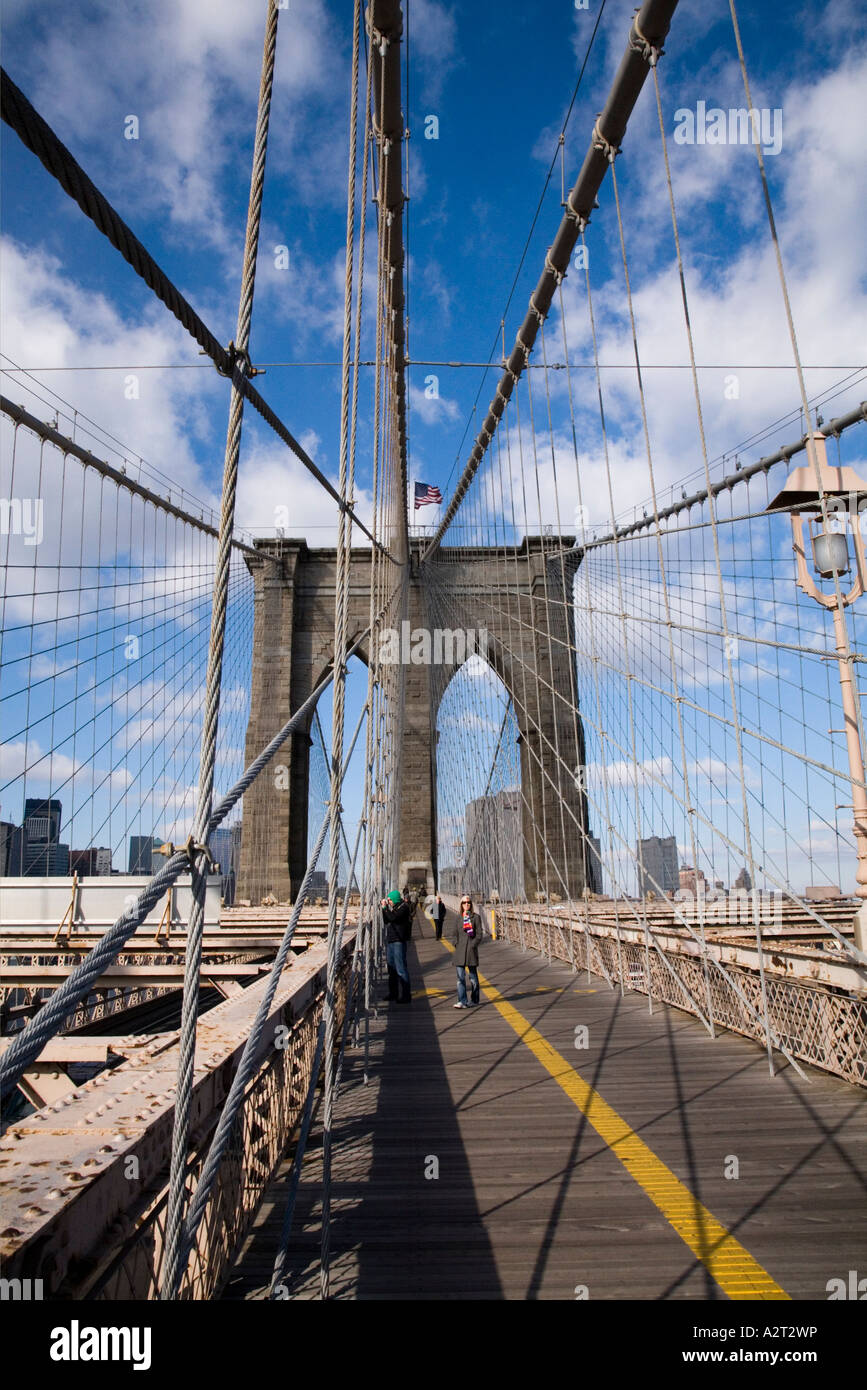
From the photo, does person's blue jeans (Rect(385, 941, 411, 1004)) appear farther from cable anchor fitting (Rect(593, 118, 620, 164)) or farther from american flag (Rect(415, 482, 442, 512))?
american flag (Rect(415, 482, 442, 512))

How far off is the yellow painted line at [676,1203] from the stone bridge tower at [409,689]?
847 inches

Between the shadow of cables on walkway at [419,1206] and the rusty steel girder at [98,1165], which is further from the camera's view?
the shadow of cables on walkway at [419,1206]

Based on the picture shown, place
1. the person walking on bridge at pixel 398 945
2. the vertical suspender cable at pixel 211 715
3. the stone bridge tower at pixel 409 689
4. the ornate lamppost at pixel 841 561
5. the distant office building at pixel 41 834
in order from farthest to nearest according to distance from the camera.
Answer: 1. the stone bridge tower at pixel 409 689
2. the distant office building at pixel 41 834
3. the person walking on bridge at pixel 398 945
4. the ornate lamppost at pixel 841 561
5. the vertical suspender cable at pixel 211 715

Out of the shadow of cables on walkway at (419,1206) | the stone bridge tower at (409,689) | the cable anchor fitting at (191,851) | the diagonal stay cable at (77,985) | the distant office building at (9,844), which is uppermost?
the stone bridge tower at (409,689)

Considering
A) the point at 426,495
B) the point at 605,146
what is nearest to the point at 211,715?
the point at 605,146

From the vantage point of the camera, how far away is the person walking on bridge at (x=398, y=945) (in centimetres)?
747

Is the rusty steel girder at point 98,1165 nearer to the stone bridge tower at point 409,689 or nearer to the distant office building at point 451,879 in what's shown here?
the stone bridge tower at point 409,689

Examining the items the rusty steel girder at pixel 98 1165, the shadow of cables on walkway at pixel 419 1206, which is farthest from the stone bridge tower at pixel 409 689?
the rusty steel girder at pixel 98 1165

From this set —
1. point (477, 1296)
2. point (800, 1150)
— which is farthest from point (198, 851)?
point (800, 1150)

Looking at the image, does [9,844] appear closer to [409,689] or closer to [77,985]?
[77,985]

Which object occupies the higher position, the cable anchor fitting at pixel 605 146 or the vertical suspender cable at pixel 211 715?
the cable anchor fitting at pixel 605 146

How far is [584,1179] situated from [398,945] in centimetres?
470

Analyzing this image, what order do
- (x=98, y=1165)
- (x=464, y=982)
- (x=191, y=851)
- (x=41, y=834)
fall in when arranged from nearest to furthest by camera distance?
(x=98, y=1165)
(x=191, y=851)
(x=464, y=982)
(x=41, y=834)

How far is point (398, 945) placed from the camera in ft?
24.6
